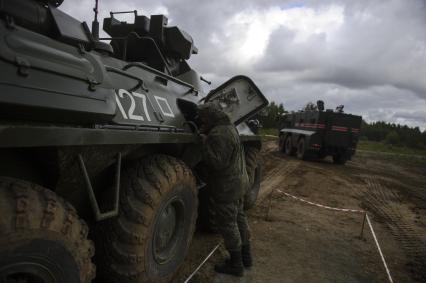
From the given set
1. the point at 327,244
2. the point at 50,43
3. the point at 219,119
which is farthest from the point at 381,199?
the point at 50,43

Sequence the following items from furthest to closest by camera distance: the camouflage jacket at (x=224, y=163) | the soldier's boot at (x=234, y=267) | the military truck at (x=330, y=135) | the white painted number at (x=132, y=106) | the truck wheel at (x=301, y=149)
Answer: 1. the truck wheel at (x=301, y=149)
2. the military truck at (x=330, y=135)
3. the soldier's boot at (x=234, y=267)
4. the camouflage jacket at (x=224, y=163)
5. the white painted number at (x=132, y=106)

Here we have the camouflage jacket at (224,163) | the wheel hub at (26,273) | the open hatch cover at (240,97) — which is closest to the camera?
the wheel hub at (26,273)

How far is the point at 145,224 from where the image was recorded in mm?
2699

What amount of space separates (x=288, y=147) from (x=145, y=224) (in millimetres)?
16853

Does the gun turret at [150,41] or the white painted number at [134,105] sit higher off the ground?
the gun turret at [150,41]

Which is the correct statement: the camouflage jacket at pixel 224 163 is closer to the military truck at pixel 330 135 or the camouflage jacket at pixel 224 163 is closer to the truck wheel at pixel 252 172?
the truck wheel at pixel 252 172

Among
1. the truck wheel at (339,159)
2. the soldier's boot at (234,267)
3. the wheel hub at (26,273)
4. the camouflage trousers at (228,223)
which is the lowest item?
the truck wheel at (339,159)

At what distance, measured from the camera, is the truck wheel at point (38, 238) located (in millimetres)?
1647

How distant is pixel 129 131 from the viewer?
2480 millimetres

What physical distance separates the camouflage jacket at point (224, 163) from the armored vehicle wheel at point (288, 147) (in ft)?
49.1

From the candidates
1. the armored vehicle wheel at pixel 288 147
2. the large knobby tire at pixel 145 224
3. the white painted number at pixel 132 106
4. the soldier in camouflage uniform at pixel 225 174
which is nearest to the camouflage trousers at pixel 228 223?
the soldier in camouflage uniform at pixel 225 174

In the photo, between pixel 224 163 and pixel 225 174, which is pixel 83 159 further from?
pixel 225 174

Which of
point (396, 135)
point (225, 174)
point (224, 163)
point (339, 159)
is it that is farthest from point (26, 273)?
point (396, 135)

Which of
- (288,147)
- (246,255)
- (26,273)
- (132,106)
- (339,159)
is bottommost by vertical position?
(339,159)
